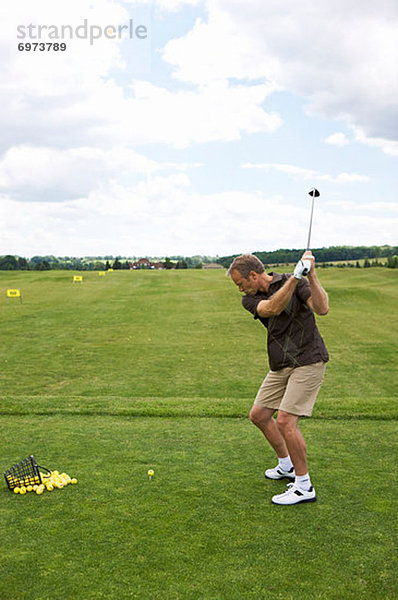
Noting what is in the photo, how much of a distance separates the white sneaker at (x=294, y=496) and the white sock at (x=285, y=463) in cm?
52

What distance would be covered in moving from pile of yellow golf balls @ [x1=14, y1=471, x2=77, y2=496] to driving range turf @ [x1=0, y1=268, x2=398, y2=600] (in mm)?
80

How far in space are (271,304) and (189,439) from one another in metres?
2.70

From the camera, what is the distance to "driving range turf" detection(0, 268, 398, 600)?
11.2ft

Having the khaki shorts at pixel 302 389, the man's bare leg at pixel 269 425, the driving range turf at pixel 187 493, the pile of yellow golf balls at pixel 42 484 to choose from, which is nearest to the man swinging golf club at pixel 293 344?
the khaki shorts at pixel 302 389

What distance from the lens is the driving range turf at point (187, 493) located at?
3422 millimetres

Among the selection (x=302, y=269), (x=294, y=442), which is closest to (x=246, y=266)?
(x=302, y=269)

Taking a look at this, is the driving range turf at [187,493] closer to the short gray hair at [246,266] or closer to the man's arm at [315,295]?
the man's arm at [315,295]

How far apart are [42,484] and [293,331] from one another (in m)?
2.78

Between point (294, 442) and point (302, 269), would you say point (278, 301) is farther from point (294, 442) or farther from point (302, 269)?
point (294, 442)

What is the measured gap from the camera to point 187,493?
4.71m

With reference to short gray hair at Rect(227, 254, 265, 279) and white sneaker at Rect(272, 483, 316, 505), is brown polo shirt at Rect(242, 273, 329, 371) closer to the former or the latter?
short gray hair at Rect(227, 254, 265, 279)

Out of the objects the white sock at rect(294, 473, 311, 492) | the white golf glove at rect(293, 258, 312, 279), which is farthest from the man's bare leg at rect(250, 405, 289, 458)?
the white golf glove at rect(293, 258, 312, 279)

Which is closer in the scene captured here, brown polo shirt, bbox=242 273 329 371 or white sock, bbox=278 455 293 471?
brown polo shirt, bbox=242 273 329 371

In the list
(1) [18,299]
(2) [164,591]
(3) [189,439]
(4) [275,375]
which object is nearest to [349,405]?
(3) [189,439]
